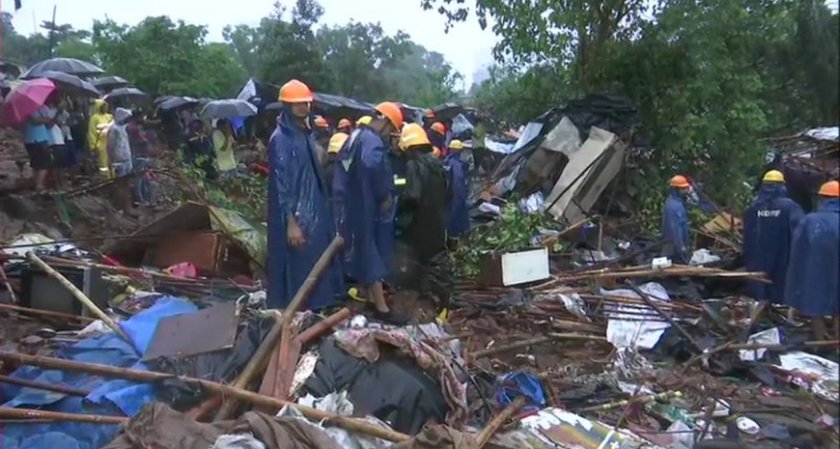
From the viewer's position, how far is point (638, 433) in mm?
4340

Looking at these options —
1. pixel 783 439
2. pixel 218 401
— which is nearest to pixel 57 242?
pixel 218 401

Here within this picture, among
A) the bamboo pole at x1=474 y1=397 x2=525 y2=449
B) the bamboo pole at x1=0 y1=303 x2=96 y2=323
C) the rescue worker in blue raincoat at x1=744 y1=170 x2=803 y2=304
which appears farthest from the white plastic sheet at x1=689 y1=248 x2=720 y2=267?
the bamboo pole at x1=0 y1=303 x2=96 y2=323

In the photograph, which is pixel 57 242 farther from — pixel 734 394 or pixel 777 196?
pixel 777 196

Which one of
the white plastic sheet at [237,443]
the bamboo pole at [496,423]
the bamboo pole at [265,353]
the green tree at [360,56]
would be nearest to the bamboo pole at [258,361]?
the bamboo pole at [265,353]

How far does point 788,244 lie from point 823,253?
1.44 meters

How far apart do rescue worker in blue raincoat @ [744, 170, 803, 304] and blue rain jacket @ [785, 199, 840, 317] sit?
21.3 inches

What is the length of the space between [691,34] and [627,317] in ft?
10.5

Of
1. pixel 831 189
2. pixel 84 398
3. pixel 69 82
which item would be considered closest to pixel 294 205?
pixel 84 398

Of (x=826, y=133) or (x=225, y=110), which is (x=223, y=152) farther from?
(x=826, y=133)

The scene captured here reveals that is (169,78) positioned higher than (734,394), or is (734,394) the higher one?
(169,78)

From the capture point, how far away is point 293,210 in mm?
5785

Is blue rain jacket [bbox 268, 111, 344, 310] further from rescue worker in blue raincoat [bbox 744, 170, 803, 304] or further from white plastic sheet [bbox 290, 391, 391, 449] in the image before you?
rescue worker in blue raincoat [bbox 744, 170, 803, 304]

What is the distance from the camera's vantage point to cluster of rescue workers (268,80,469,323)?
227 inches

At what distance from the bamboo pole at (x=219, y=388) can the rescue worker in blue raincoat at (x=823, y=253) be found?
75.7 inches
